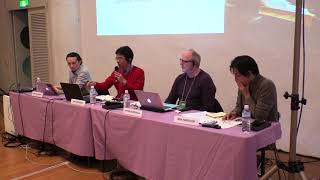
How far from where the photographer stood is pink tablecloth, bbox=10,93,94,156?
318 centimetres

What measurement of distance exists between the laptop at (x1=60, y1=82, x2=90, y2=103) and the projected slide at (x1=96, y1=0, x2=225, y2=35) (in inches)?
64.7

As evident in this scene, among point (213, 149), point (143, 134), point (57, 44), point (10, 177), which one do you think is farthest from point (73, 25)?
point (213, 149)

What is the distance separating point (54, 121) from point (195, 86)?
4.85 feet

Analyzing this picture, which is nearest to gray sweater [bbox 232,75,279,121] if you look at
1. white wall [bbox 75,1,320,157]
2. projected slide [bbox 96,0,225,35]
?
white wall [bbox 75,1,320,157]

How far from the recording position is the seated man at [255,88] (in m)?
2.49

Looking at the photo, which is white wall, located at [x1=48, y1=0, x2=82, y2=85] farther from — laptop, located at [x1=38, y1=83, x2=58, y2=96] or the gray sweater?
the gray sweater

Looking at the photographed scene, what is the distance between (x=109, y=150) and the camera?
304cm

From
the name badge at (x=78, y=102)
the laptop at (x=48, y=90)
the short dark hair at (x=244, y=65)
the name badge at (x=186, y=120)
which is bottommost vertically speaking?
the name badge at (x=186, y=120)

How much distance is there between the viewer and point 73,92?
3.38 metres

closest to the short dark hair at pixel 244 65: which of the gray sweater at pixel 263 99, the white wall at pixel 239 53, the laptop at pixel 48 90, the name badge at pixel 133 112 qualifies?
the gray sweater at pixel 263 99

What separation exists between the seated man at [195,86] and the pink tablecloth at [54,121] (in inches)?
35.9

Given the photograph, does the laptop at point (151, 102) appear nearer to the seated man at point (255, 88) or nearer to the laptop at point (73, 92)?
the seated man at point (255, 88)

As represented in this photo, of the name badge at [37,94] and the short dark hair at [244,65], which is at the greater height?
the short dark hair at [244,65]

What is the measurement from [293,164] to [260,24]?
6.57ft
